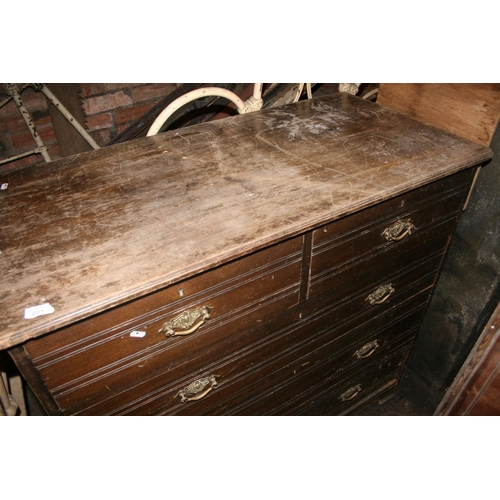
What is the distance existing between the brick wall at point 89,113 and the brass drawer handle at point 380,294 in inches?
80.6

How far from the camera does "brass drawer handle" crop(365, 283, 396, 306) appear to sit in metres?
1.50

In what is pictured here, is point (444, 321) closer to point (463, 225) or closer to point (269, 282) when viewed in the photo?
point (463, 225)

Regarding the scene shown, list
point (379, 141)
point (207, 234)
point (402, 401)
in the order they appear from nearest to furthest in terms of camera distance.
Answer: point (207, 234)
point (379, 141)
point (402, 401)

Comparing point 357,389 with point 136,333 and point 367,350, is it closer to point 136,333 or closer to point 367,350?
point 367,350

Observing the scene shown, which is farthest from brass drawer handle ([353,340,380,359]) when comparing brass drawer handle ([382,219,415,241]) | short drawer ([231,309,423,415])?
brass drawer handle ([382,219,415,241])

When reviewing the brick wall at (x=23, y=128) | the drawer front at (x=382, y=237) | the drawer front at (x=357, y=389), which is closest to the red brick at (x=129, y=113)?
the brick wall at (x=23, y=128)

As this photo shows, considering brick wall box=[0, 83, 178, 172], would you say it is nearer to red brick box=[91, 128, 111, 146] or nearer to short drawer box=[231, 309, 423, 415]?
red brick box=[91, 128, 111, 146]

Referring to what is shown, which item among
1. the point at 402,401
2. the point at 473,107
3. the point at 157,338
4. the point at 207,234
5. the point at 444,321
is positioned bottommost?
the point at 402,401

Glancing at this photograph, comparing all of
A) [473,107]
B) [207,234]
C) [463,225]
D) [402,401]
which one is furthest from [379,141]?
[402,401]

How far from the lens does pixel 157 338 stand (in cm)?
101

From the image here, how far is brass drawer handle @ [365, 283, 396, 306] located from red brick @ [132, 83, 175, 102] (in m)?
2.05

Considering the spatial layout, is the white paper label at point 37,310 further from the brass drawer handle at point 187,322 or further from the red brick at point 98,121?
the red brick at point 98,121

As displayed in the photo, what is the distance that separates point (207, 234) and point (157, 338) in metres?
0.30

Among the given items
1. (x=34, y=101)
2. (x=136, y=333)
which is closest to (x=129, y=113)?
(x=34, y=101)
